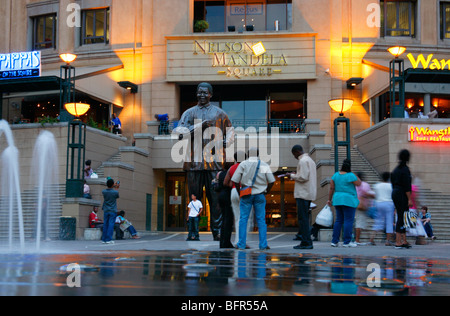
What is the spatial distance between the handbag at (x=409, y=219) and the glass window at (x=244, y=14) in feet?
65.4

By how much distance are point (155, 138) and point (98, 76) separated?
517 centimetres

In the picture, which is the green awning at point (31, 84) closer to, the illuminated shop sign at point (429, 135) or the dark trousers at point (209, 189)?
the illuminated shop sign at point (429, 135)

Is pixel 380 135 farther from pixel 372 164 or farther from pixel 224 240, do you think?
pixel 224 240

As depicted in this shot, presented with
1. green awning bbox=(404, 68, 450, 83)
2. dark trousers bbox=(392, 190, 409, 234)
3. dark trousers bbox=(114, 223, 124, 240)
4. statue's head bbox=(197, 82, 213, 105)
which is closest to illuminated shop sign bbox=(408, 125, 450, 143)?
green awning bbox=(404, 68, 450, 83)

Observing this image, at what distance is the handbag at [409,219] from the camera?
464 inches

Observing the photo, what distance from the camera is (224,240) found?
10.1m

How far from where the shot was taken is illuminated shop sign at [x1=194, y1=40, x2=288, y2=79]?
30.0m

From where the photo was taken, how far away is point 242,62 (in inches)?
1188

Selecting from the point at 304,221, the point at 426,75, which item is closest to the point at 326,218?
the point at 304,221

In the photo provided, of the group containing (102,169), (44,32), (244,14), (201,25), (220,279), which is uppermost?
(244,14)

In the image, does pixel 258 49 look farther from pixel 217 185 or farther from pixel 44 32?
pixel 217 185

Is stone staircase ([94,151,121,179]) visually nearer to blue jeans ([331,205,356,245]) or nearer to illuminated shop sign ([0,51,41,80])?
illuminated shop sign ([0,51,41,80])

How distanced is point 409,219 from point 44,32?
1072 inches

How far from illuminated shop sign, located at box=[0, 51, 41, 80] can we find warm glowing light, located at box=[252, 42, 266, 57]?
34.7 ft
